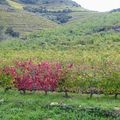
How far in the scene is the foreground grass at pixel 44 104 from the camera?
2312 cm

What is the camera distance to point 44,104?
24.6m

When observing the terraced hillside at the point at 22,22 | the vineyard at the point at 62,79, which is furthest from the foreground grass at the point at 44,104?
the terraced hillside at the point at 22,22

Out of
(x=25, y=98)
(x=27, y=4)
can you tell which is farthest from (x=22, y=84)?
(x=27, y=4)

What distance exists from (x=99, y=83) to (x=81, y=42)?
3933 centimetres

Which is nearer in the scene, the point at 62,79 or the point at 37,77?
the point at 62,79

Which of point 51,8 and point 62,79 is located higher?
point 62,79

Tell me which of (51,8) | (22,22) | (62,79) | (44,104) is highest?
(62,79)

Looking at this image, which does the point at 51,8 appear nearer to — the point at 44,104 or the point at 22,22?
the point at 22,22

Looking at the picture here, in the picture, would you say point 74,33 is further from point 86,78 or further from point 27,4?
point 27,4

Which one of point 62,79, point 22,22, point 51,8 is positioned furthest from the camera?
point 51,8

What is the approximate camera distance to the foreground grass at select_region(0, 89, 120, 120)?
23125 mm

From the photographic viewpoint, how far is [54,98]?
25797mm

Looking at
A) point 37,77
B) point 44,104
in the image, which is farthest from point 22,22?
point 44,104

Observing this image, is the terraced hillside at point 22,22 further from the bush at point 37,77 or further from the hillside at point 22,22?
the bush at point 37,77
